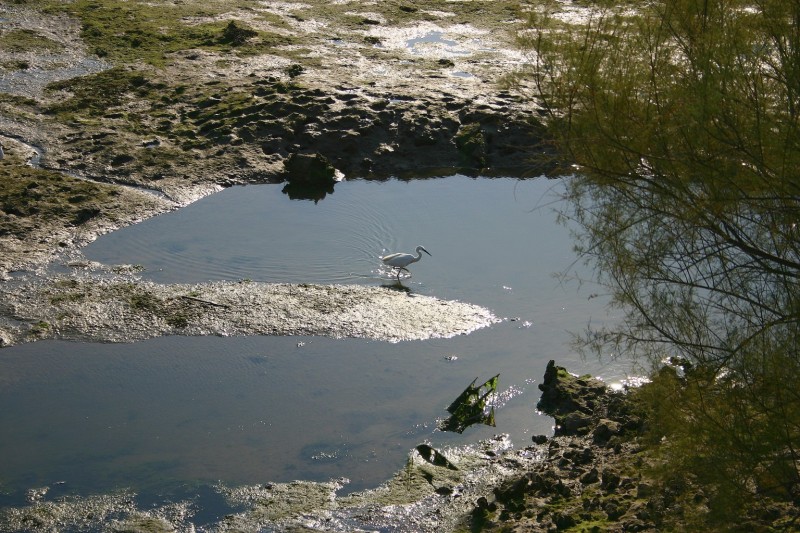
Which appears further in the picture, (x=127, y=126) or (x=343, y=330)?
(x=127, y=126)

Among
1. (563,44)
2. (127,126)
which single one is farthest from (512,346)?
(127,126)

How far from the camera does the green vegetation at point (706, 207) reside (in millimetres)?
4602

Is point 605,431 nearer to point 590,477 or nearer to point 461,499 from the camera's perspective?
point 590,477

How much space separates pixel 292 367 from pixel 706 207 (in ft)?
12.7

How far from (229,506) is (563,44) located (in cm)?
331

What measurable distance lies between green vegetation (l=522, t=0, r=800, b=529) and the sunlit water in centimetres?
197

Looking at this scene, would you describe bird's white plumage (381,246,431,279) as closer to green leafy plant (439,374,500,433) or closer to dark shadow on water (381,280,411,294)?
dark shadow on water (381,280,411,294)

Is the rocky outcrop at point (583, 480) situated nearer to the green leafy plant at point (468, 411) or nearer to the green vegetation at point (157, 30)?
the green leafy plant at point (468, 411)

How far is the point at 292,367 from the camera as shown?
7.90 m

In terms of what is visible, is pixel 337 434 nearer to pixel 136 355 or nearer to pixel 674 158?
pixel 136 355

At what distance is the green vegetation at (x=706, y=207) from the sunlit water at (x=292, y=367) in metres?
1.97

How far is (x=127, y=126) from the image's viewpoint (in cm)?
1227

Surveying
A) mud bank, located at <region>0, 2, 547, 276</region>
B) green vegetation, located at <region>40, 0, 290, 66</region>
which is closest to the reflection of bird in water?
mud bank, located at <region>0, 2, 547, 276</region>

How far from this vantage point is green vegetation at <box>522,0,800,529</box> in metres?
4.60
